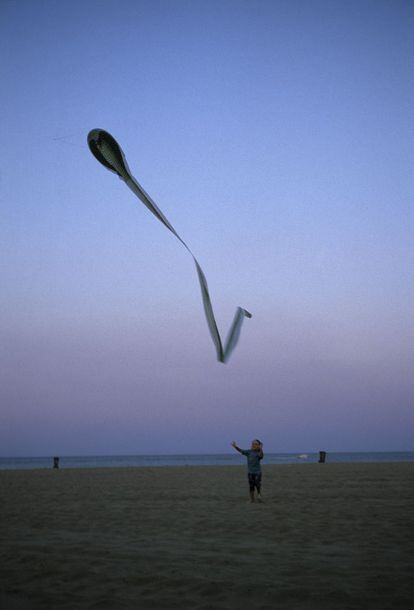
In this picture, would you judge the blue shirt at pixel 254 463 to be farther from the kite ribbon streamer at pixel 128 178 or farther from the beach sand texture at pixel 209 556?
the kite ribbon streamer at pixel 128 178

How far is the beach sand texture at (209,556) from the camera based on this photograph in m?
4.39

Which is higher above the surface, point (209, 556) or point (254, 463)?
point (254, 463)

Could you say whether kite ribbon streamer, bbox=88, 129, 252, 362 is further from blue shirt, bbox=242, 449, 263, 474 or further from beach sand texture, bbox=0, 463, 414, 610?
blue shirt, bbox=242, 449, 263, 474

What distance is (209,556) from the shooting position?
5.91 m

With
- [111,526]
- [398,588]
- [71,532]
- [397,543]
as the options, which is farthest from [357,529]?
[71,532]

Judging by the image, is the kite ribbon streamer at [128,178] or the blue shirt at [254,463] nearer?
the kite ribbon streamer at [128,178]

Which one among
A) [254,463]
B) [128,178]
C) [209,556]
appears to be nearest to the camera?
[128,178]

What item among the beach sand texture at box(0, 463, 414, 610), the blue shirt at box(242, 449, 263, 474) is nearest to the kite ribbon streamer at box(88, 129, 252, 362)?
the beach sand texture at box(0, 463, 414, 610)

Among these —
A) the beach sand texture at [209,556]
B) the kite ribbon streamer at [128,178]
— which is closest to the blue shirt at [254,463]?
the beach sand texture at [209,556]

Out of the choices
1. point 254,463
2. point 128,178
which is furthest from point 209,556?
point 128,178

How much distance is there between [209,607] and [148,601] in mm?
563

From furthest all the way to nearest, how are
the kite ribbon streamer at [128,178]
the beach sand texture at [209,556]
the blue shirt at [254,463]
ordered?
the blue shirt at [254,463]
the beach sand texture at [209,556]
the kite ribbon streamer at [128,178]

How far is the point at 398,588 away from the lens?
464cm

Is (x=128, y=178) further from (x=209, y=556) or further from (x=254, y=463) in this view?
(x=254, y=463)
